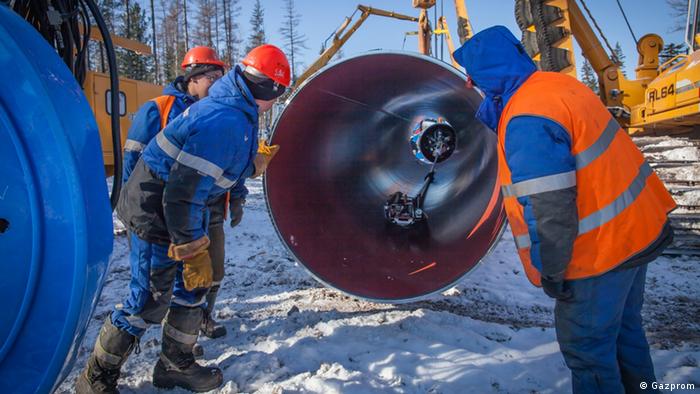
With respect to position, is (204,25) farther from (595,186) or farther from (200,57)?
(595,186)

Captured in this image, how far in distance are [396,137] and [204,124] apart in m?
2.53

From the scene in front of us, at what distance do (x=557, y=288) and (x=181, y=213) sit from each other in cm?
177

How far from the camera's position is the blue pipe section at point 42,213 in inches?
43.0

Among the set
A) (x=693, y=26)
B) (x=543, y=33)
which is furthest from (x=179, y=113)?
(x=693, y=26)

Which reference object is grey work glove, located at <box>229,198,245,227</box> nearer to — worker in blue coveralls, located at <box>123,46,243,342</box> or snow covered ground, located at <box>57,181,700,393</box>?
worker in blue coveralls, located at <box>123,46,243,342</box>

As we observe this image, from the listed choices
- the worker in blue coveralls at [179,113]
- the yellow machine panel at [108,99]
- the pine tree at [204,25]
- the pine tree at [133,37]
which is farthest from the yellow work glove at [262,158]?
the pine tree at [204,25]

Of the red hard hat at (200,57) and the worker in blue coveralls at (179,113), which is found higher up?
the red hard hat at (200,57)

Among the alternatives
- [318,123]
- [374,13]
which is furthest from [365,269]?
[374,13]

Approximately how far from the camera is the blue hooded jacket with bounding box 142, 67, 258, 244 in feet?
6.84

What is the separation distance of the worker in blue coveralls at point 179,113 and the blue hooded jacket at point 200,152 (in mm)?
631

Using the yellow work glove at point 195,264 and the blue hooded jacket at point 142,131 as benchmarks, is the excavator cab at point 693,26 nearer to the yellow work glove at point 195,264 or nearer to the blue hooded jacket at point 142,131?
the blue hooded jacket at point 142,131

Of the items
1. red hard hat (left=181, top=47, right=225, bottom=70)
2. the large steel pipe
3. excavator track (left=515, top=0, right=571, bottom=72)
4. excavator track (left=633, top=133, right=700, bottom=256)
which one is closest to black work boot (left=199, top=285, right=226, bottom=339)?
the large steel pipe

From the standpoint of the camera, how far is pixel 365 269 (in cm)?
351

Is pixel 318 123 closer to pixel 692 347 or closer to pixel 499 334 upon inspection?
pixel 499 334
